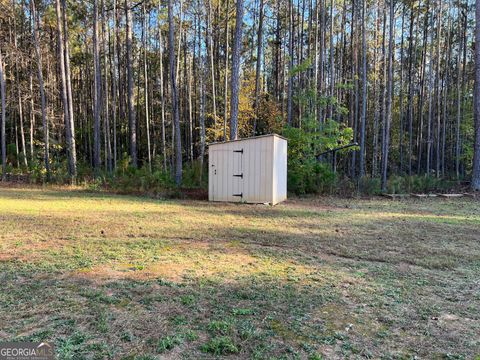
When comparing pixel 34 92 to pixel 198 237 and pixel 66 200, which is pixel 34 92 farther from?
pixel 198 237

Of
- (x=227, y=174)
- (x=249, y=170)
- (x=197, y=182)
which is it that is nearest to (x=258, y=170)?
(x=249, y=170)

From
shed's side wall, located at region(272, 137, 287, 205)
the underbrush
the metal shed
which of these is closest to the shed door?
the metal shed

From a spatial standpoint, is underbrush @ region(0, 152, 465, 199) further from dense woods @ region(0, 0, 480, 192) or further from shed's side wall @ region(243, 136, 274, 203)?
shed's side wall @ region(243, 136, 274, 203)

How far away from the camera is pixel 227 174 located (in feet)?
31.3

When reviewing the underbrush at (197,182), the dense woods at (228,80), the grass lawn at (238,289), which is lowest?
the grass lawn at (238,289)

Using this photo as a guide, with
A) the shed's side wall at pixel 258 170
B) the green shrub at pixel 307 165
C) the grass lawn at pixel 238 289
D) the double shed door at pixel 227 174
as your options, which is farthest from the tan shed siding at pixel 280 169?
the grass lawn at pixel 238 289

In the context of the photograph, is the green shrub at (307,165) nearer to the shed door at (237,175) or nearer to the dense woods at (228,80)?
the dense woods at (228,80)

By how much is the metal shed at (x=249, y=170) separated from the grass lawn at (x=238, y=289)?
3.07 metres

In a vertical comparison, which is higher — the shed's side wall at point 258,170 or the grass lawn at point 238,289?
the shed's side wall at point 258,170

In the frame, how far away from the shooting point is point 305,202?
974 centimetres

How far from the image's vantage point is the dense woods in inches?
524

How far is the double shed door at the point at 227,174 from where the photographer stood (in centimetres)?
937

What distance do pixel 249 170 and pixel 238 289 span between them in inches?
252

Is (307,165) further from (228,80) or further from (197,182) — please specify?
(228,80)
